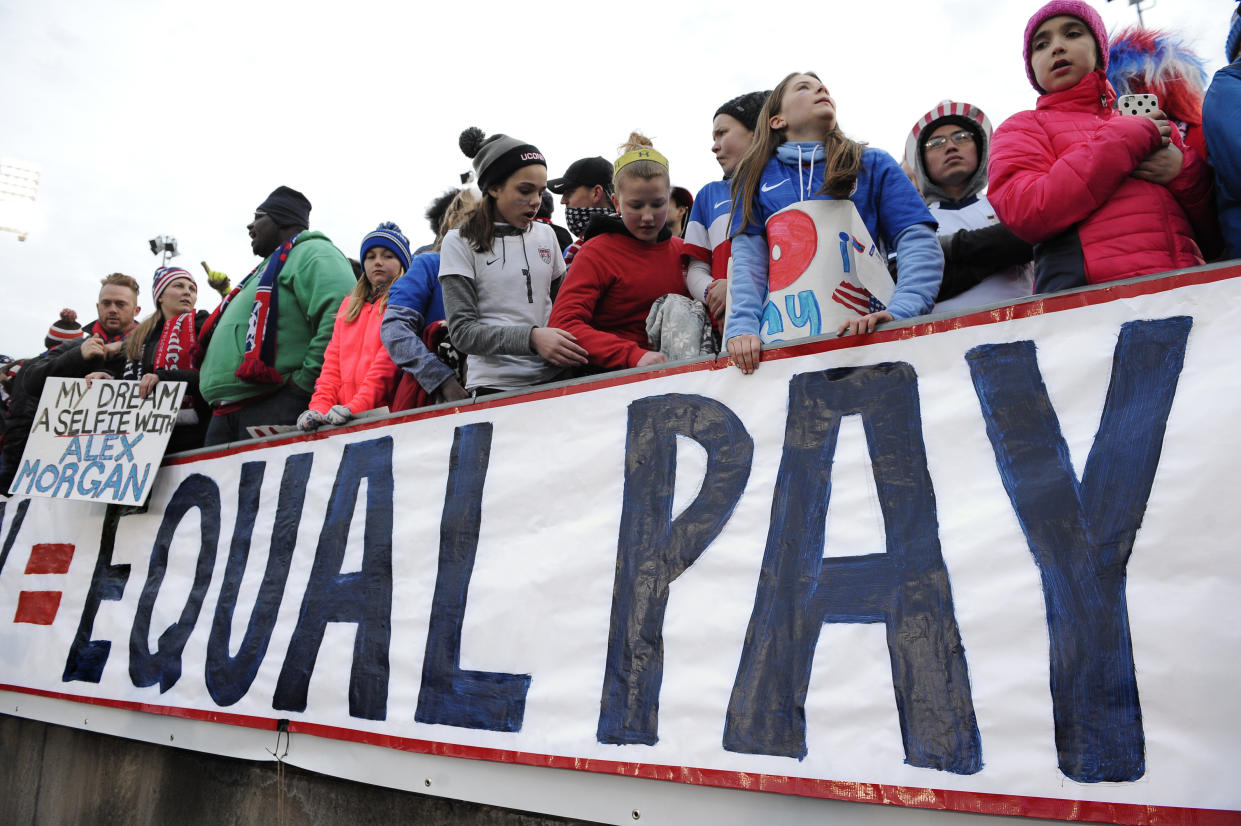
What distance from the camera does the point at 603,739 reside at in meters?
2.20

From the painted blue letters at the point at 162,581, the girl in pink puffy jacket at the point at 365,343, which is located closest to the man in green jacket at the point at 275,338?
the girl in pink puffy jacket at the point at 365,343

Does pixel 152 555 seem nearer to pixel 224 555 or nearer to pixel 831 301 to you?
pixel 224 555

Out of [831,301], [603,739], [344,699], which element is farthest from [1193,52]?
[344,699]

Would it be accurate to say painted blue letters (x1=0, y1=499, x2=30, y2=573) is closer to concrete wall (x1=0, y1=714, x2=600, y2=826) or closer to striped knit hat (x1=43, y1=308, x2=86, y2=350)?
concrete wall (x1=0, y1=714, x2=600, y2=826)

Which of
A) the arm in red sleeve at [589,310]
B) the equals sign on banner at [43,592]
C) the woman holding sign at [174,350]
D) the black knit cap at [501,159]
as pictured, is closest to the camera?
the arm in red sleeve at [589,310]

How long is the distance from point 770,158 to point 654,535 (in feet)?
3.91

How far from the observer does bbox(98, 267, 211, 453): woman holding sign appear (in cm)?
443

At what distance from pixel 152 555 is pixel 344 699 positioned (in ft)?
5.08

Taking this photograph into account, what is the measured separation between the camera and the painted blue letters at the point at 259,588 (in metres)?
3.20

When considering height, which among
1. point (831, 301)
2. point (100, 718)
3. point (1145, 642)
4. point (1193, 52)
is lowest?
point (100, 718)

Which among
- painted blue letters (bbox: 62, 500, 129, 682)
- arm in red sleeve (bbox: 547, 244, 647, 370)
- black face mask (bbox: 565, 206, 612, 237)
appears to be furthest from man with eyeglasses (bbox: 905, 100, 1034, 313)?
painted blue letters (bbox: 62, 500, 129, 682)

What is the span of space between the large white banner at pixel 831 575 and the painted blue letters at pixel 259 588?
0.04 metres

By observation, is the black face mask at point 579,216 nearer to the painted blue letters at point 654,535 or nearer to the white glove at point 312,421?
the white glove at point 312,421

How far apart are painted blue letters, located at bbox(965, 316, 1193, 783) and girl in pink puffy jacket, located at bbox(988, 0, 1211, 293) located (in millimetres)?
415
